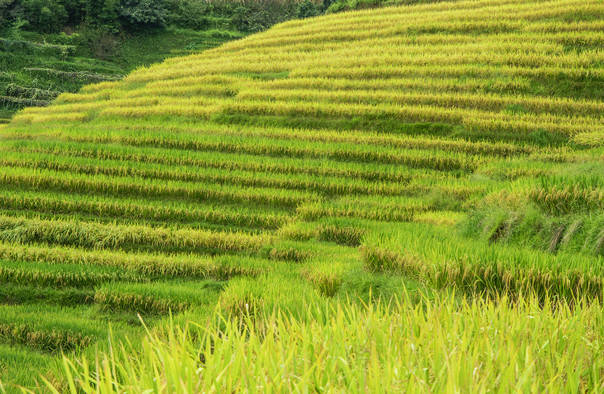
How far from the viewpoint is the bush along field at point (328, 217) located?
1321mm

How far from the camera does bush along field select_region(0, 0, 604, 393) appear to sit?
132cm

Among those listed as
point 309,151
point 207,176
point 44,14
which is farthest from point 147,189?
point 44,14

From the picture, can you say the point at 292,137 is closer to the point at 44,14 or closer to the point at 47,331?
the point at 47,331

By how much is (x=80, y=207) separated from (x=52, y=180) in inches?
54.0

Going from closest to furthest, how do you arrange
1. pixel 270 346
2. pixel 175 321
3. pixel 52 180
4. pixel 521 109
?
pixel 270 346, pixel 175 321, pixel 52 180, pixel 521 109

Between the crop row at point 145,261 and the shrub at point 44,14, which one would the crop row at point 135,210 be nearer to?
the crop row at point 145,261

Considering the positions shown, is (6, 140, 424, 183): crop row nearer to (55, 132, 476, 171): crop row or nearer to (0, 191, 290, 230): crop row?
(55, 132, 476, 171): crop row

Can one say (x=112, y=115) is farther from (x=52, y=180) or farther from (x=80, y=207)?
(x=80, y=207)

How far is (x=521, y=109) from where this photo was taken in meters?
12.1

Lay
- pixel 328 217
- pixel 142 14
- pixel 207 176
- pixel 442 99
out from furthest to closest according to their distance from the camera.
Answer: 1. pixel 142 14
2. pixel 442 99
3. pixel 207 176
4. pixel 328 217

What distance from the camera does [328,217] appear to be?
25.8 ft

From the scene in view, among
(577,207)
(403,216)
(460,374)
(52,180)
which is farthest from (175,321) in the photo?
(52,180)

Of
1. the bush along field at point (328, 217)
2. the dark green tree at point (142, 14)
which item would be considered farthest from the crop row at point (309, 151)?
the dark green tree at point (142, 14)

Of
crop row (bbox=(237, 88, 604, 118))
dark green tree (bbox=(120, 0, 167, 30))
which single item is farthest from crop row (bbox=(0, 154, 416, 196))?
dark green tree (bbox=(120, 0, 167, 30))
